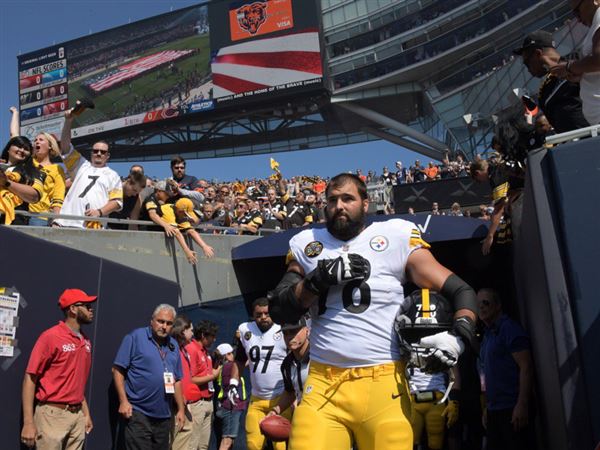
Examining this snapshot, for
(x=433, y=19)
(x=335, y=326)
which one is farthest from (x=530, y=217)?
(x=433, y=19)

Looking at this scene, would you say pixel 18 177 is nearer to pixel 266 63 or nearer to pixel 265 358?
pixel 265 358

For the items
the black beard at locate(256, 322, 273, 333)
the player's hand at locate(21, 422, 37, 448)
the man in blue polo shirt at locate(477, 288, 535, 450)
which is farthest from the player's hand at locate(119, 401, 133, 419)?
Answer: the man in blue polo shirt at locate(477, 288, 535, 450)

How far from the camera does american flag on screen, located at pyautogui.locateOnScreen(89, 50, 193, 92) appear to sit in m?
46.3

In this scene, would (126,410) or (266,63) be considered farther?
(266,63)

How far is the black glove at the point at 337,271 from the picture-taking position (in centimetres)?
355

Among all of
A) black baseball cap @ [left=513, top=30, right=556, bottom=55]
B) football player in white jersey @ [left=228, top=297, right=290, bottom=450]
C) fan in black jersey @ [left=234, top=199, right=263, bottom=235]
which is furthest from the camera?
fan in black jersey @ [left=234, top=199, right=263, bottom=235]

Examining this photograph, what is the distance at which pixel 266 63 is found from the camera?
39812 millimetres

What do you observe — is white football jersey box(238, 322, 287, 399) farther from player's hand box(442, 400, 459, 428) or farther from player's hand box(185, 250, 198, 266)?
player's hand box(185, 250, 198, 266)

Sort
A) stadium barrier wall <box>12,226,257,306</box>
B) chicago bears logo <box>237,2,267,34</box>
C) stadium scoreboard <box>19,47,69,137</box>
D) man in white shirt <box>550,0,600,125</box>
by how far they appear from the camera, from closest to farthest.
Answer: man in white shirt <box>550,0,600,125</box>
stadium barrier wall <box>12,226,257,306</box>
chicago bears logo <box>237,2,267,34</box>
stadium scoreboard <box>19,47,69,137</box>

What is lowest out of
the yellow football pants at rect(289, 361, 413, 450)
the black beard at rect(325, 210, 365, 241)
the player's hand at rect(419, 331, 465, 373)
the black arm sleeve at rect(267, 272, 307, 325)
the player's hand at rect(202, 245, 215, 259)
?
the yellow football pants at rect(289, 361, 413, 450)

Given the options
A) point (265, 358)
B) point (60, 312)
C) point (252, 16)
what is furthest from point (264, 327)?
point (252, 16)

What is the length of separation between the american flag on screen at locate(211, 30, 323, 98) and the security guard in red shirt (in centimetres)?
3346

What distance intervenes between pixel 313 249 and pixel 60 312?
382cm

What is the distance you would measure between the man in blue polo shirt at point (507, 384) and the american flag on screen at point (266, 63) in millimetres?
33432
